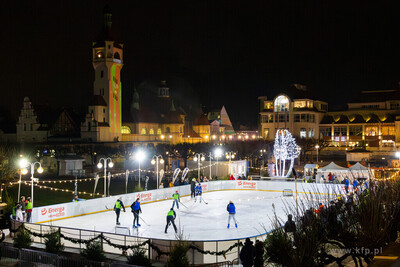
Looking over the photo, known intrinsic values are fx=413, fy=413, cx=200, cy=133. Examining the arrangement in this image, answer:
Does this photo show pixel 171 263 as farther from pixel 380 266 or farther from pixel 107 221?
pixel 107 221

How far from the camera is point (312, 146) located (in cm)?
6862

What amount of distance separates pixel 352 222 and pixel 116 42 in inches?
2808

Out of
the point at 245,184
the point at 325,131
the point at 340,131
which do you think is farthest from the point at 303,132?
the point at 245,184

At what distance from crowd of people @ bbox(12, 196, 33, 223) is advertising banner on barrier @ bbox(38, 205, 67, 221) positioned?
1416 mm

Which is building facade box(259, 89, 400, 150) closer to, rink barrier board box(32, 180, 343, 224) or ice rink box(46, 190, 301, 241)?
rink barrier board box(32, 180, 343, 224)

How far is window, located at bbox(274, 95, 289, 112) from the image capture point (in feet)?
265

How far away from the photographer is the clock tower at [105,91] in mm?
74062

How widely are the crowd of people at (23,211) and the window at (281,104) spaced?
65.8m

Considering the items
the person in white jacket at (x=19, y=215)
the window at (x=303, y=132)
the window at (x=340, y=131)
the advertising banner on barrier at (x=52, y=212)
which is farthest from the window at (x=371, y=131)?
the person in white jacket at (x=19, y=215)

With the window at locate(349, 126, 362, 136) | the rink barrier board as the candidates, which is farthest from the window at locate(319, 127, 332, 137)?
the rink barrier board

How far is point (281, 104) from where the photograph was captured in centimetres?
8144

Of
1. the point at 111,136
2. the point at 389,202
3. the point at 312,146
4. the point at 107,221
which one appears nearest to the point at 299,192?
the point at 107,221

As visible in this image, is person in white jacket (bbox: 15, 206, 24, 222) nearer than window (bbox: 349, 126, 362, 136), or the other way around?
person in white jacket (bbox: 15, 206, 24, 222)

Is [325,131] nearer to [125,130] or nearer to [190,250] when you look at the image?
[125,130]
